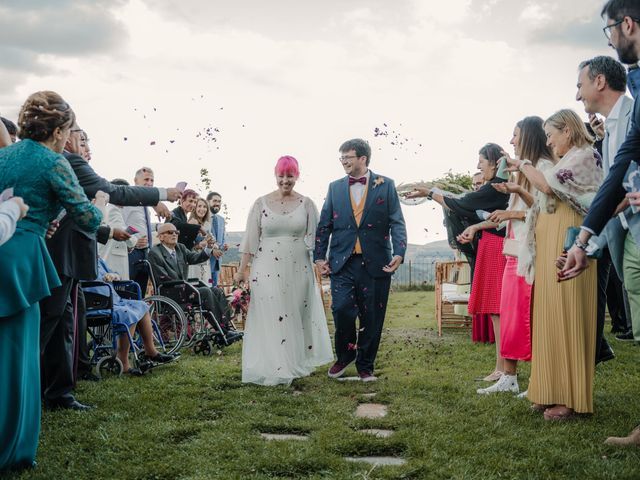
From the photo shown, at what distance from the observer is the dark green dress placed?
337 centimetres

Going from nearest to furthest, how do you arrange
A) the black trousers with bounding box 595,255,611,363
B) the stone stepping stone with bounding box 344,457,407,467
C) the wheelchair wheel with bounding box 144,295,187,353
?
the stone stepping stone with bounding box 344,457,407,467, the black trousers with bounding box 595,255,611,363, the wheelchair wheel with bounding box 144,295,187,353

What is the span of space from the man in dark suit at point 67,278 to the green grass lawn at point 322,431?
0.27 m

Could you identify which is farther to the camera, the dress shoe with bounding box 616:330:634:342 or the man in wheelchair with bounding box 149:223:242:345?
the dress shoe with bounding box 616:330:634:342

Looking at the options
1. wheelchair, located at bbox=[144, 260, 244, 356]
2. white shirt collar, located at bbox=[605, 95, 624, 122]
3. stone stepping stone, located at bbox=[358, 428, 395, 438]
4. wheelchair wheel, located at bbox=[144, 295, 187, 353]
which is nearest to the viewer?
white shirt collar, located at bbox=[605, 95, 624, 122]

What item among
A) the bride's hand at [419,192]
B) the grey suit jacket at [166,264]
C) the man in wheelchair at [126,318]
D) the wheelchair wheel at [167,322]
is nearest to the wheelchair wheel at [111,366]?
the man in wheelchair at [126,318]

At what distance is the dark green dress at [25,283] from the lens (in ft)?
11.0

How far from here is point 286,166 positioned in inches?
257

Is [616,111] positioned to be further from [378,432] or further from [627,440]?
[378,432]

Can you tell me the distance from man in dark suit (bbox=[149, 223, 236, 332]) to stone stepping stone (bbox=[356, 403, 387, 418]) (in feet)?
12.8

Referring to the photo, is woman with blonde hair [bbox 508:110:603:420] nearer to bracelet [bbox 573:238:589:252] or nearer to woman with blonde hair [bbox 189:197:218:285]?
bracelet [bbox 573:238:589:252]

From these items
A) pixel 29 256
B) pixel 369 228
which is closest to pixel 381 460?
pixel 29 256

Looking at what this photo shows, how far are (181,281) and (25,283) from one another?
4.76 meters

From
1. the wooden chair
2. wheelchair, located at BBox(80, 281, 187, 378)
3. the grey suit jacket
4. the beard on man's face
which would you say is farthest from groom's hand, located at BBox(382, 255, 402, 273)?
the wooden chair

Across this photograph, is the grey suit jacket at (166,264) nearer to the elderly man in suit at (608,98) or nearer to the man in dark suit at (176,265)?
the man in dark suit at (176,265)
